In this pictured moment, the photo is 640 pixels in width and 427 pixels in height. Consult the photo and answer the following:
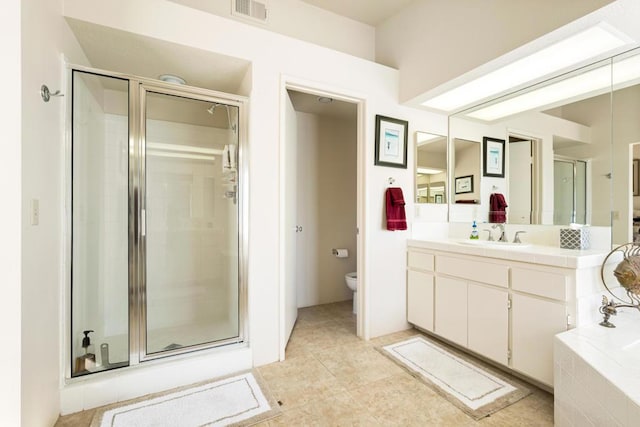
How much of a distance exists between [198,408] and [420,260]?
2032mm

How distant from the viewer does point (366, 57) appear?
10.0 feet

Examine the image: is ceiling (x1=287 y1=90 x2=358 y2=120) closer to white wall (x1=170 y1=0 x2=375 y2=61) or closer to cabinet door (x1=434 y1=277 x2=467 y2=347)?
white wall (x1=170 y1=0 x2=375 y2=61)

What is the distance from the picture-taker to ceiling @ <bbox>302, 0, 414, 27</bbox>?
2.70 m

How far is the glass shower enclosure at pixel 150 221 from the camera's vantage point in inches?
74.4

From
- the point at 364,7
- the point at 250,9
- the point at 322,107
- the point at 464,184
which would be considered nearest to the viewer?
the point at 250,9

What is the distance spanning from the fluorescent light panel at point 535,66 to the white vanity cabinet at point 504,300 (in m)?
1.30

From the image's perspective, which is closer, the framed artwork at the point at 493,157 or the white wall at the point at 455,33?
the white wall at the point at 455,33

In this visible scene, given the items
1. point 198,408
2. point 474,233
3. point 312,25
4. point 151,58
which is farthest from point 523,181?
point 151,58

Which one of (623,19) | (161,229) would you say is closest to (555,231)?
(623,19)

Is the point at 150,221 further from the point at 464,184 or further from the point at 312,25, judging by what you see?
the point at 464,184

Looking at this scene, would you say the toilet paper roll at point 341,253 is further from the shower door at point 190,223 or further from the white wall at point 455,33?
the white wall at point 455,33

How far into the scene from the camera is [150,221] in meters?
2.30
